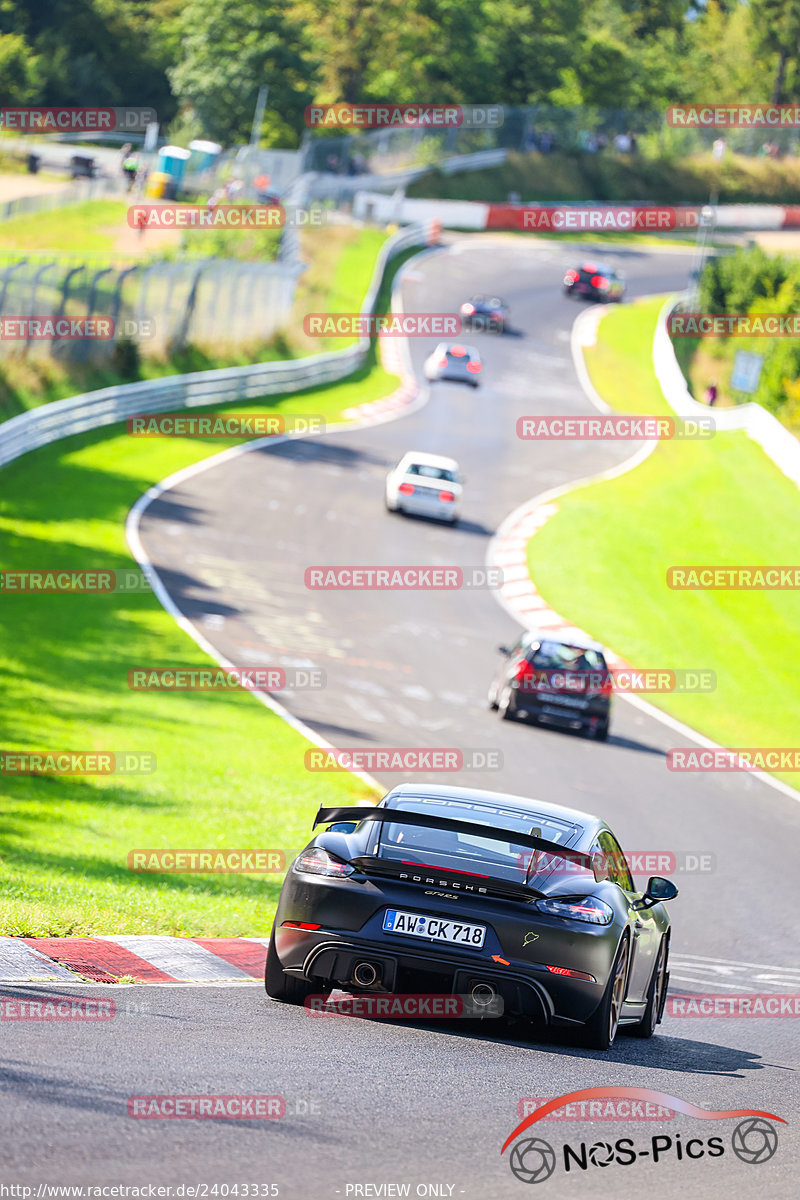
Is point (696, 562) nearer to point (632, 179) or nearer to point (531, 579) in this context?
point (531, 579)

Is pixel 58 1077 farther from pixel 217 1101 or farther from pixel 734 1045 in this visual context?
pixel 734 1045

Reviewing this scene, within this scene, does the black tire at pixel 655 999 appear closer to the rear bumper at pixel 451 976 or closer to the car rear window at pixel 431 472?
the rear bumper at pixel 451 976

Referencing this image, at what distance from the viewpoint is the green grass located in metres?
29.2

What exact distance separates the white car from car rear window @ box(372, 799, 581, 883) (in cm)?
2865

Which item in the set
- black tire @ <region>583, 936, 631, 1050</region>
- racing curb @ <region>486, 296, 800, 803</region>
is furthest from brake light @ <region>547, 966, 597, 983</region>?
racing curb @ <region>486, 296, 800, 803</region>

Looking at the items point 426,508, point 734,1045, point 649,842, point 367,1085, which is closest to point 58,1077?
point 367,1085

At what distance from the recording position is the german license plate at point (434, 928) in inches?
301

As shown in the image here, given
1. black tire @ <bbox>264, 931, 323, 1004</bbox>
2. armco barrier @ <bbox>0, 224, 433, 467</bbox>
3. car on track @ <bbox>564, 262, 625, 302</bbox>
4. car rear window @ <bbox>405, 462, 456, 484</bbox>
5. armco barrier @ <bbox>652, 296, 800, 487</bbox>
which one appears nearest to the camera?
black tire @ <bbox>264, 931, 323, 1004</bbox>

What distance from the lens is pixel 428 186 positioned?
272 feet

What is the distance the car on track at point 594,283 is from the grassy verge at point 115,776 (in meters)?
43.6

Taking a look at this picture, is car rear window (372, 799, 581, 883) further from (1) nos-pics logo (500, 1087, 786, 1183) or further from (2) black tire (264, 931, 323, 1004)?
(1) nos-pics logo (500, 1087, 786, 1183)

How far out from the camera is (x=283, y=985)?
27.1 feet

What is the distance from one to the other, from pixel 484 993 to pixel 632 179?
304 feet

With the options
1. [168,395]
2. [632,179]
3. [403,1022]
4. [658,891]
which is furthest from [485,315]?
[403,1022]
